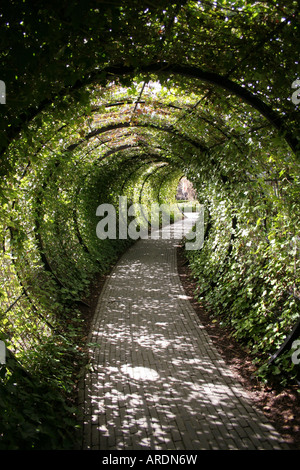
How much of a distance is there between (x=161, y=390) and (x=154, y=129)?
5735mm

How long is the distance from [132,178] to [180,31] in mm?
12110

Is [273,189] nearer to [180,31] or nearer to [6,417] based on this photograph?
[180,31]

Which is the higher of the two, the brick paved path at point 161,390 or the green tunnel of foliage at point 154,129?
the green tunnel of foliage at point 154,129

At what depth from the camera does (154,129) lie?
789 cm

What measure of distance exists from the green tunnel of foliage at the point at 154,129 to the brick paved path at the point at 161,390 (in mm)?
321

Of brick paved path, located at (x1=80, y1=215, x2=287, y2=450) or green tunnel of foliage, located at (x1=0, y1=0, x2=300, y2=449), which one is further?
brick paved path, located at (x1=80, y1=215, x2=287, y2=450)

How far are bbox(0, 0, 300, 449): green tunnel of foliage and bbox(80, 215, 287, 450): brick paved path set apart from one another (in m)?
0.32

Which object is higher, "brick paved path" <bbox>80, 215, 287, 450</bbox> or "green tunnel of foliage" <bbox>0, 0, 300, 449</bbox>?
"green tunnel of foliage" <bbox>0, 0, 300, 449</bbox>

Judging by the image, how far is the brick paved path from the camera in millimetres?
3156

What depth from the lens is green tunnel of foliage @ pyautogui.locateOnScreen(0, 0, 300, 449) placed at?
2740mm

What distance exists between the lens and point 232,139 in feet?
18.1

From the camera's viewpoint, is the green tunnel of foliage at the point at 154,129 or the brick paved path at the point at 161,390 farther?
the brick paved path at the point at 161,390

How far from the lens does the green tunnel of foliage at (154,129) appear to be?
274 centimetres

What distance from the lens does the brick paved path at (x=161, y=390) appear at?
316cm
